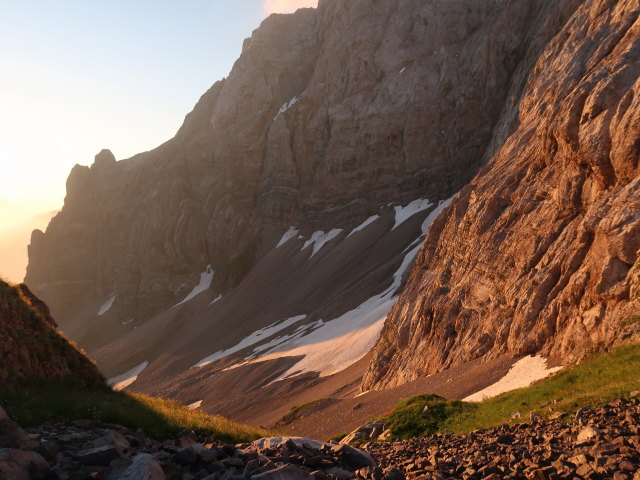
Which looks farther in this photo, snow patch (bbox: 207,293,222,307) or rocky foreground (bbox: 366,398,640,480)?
snow patch (bbox: 207,293,222,307)

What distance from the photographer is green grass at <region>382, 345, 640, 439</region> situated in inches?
681

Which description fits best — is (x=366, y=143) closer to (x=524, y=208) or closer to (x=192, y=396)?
(x=192, y=396)

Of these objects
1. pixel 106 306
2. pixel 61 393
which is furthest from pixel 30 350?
pixel 106 306

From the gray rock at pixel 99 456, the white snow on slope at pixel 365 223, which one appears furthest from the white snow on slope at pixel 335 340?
the gray rock at pixel 99 456

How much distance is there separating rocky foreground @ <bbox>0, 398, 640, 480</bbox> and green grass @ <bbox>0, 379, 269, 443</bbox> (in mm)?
2300

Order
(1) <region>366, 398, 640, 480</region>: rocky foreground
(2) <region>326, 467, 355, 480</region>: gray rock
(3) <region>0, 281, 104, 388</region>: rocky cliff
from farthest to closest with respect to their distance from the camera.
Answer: (3) <region>0, 281, 104, 388</region>: rocky cliff < (2) <region>326, 467, 355, 480</region>: gray rock < (1) <region>366, 398, 640, 480</region>: rocky foreground

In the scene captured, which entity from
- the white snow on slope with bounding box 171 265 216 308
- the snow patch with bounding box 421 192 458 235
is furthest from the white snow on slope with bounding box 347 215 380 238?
the white snow on slope with bounding box 171 265 216 308

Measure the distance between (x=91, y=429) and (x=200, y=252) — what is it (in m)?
137

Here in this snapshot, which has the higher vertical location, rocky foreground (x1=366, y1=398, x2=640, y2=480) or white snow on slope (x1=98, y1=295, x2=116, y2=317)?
white snow on slope (x1=98, y1=295, x2=116, y2=317)

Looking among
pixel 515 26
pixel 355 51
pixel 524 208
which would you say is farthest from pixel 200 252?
pixel 524 208

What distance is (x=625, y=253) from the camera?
83.9ft

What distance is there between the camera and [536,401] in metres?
20.2

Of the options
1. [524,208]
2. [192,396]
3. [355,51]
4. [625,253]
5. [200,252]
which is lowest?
[192,396]

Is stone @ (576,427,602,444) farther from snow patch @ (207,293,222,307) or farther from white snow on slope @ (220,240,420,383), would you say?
snow patch @ (207,293,222,307)
